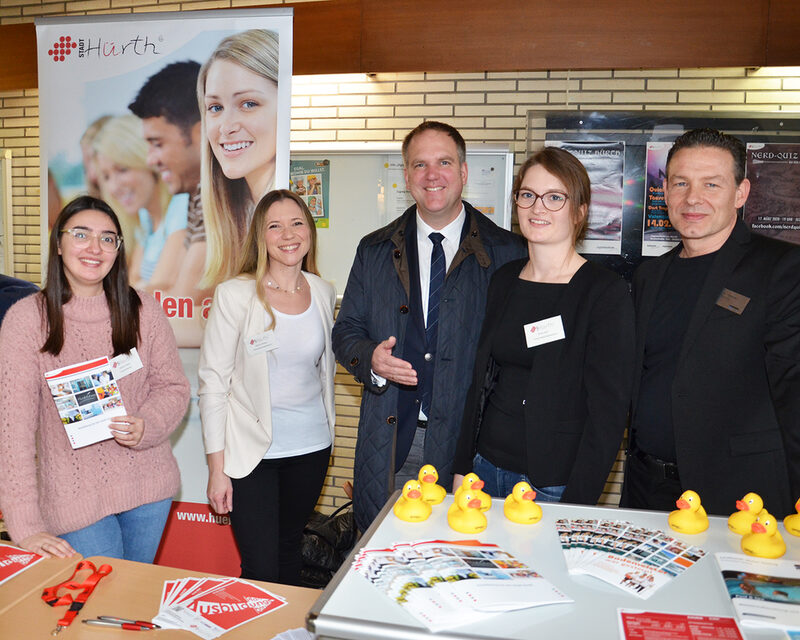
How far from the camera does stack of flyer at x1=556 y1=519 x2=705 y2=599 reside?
1.33m

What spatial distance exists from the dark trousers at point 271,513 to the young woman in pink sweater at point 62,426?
35cm

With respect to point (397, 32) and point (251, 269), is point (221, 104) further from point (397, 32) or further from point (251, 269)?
point (397, 32)

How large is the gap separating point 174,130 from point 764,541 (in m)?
3.09

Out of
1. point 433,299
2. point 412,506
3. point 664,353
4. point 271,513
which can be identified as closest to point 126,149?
point 433,299

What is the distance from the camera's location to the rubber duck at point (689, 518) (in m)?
1.55

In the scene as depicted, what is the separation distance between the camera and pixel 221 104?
130 inches

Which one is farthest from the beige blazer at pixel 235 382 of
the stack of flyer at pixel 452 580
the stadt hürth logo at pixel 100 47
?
the stadt hürth logo at pixel 100 47

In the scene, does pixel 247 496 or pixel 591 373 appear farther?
pixel 247 496

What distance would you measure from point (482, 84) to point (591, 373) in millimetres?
2890

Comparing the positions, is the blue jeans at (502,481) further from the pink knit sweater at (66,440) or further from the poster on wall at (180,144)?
the poster on wall at (180,144)

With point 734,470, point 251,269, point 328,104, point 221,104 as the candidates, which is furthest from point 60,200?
point 734,470

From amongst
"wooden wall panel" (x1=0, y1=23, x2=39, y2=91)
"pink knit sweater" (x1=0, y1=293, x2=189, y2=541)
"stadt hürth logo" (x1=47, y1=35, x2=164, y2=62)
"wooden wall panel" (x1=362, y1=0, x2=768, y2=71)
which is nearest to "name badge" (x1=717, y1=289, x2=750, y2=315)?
"pink knit sweater" (x1=0, y1=293, x2=189, y2=541)

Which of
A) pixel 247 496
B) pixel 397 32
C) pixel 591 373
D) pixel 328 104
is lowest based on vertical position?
pixel 247 496

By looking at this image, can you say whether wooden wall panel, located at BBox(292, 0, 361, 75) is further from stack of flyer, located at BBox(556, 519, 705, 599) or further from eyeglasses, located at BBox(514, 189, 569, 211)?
stack of flyer, located at BBox(556, 519, 705, 599)
